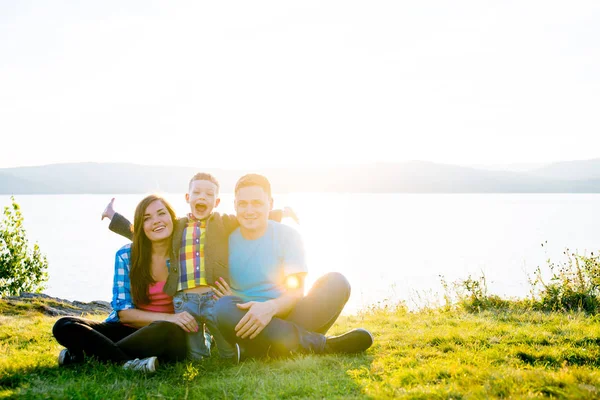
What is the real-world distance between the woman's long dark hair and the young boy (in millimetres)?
231

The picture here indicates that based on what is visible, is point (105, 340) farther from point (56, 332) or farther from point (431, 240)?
point (431, 240)

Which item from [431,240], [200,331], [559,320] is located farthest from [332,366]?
[431,240]

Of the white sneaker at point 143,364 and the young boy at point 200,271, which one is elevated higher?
the young boy at point 200,271

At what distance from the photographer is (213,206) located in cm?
521

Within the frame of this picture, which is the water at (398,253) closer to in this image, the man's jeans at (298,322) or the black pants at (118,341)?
the man's jeans at (298,322)

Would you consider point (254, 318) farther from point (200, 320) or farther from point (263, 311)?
point (200, 320)

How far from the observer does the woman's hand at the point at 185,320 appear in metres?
4.57

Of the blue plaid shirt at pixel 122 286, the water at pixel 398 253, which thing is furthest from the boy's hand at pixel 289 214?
the water at pixel 398 253

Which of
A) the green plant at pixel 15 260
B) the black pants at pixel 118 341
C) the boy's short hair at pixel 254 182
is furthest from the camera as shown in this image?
the green plant at pixel 15 260

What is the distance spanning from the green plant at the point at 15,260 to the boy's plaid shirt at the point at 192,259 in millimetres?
11693

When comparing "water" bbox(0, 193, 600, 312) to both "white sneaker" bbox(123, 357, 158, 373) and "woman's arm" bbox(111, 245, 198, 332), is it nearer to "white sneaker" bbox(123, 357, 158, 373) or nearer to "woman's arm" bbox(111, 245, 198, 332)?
"woman's arm" bbox(111, 245, 198, 332)

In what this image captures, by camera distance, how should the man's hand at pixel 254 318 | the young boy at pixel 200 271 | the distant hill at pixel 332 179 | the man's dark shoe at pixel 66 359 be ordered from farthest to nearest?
1. the distant hill at pixel 332 179
2. the young boy at pixel 200 271
3. the man's dark shoe at pixel 66 359
4. the man's hand at pixel 254 318

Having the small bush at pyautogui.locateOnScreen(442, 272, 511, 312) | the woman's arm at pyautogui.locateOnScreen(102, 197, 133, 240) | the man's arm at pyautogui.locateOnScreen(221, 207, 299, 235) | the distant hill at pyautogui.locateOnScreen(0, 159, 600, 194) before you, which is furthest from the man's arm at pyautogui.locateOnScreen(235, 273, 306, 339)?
the distant hill at pyautogui.locateOnScreen(0, 159, 600, 194)

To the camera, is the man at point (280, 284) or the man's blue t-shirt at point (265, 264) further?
the man's blue t-shirt at point (265, 264)
